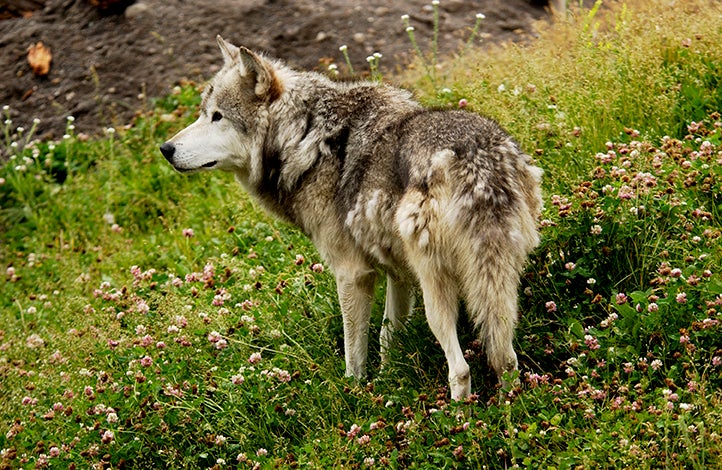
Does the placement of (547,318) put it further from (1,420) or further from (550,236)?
(1,420)

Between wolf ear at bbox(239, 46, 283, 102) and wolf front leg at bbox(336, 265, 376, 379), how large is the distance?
3.88ft

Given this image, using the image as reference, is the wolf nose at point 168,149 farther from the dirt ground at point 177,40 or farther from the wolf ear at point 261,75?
the dirt ground at point 177,40

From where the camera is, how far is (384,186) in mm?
4785

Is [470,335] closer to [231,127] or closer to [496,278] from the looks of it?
[496,278]

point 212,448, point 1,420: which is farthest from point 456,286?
point 1,420

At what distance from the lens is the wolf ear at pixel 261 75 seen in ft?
17.6

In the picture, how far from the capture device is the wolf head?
5.49 m

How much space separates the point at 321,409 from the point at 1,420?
2237mm

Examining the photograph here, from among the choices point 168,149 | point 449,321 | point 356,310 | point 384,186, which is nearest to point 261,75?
point 168,149

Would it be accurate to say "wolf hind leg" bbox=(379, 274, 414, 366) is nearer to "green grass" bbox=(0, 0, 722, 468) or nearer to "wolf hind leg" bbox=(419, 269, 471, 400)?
"green grass" bbox=(0, 0, 722, 468)

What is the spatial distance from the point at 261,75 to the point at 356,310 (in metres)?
1.52

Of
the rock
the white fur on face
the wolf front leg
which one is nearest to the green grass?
the wolf front leg

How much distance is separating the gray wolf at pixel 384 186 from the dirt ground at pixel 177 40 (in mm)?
4083

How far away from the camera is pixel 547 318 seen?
16.6ft
